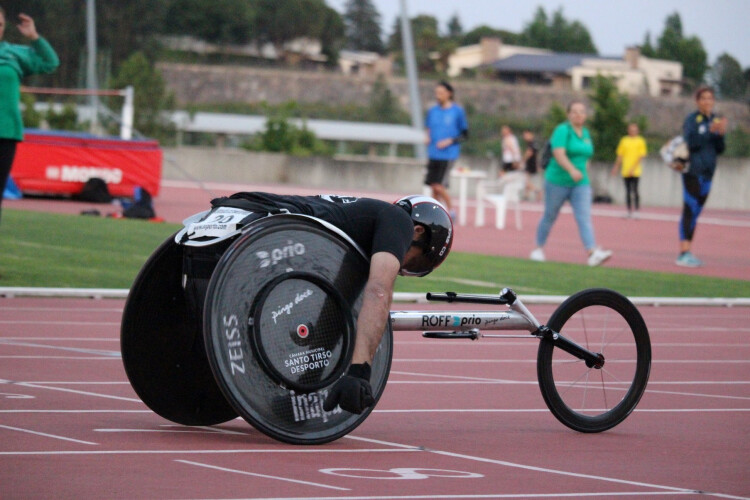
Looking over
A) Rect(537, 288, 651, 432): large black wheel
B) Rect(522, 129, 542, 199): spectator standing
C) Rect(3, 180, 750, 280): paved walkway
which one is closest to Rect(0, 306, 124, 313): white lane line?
Rect(537, 288, 651, 432): large black wheel

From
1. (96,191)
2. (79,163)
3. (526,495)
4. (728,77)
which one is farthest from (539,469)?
(728,77)

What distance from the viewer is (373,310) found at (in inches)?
228

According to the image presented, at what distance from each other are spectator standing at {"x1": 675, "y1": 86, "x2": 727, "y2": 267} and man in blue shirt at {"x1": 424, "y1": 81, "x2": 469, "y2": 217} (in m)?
4.39

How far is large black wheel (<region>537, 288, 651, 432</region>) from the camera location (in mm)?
6441

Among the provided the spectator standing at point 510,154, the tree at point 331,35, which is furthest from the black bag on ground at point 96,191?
the tree at point 331,35

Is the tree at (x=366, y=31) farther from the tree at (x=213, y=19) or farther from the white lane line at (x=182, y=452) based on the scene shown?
the white lane line at (x=182, y=452)

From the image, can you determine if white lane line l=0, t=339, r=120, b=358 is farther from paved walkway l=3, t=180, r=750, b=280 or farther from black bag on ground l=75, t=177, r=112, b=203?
black bag on ground l=75, t=177, r=112, b=203

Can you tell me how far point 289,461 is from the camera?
17.7 feet

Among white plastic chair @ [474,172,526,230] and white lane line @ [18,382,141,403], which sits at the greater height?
white lane line @ [18,382,141,403]

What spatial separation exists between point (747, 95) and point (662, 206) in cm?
6930

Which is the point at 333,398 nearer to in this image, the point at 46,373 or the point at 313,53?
the point at 46,373

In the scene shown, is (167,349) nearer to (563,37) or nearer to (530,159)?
(530,159)

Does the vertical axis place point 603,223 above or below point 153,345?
below

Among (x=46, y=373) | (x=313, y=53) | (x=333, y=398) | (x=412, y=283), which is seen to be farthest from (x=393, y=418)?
(x=313, y=53)
